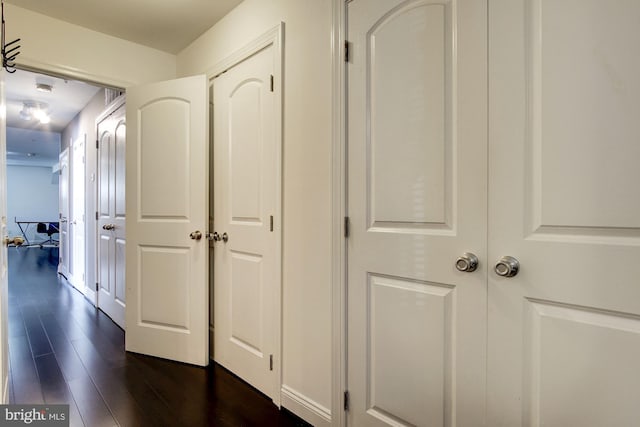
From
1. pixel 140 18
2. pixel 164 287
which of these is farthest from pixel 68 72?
pixel 164 287

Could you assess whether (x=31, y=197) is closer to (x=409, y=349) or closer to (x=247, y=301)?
(x=247, y=301)

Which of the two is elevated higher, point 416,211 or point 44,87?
point 44,87

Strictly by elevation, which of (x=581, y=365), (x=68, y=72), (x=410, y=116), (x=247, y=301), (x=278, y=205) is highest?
(x=68, y=72)

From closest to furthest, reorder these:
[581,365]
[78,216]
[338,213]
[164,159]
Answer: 1. [581,365]
2. [338,213]
3. [164,159]
4. [78,216]

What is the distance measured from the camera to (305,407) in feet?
5.82

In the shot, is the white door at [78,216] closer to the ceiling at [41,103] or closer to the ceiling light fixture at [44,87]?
the ceiling at [41,103]

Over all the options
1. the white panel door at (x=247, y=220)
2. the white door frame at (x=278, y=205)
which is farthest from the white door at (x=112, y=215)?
the white door frame at (x=278, y=205)

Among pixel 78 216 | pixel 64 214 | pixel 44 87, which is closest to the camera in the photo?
pixel 44 87

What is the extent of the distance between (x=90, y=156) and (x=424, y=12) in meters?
4.29

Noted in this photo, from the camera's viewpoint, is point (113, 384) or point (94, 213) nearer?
point (113, 384)

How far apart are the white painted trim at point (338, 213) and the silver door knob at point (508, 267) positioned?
0.68m

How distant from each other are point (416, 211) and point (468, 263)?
0.91ft

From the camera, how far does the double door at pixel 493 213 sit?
2.97 feet

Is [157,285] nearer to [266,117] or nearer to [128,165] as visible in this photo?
[128,165]
